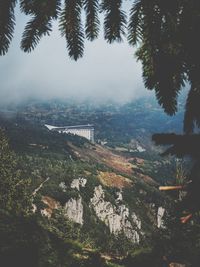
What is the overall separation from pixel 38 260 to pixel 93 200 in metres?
167

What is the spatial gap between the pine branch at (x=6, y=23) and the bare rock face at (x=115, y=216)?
171 m

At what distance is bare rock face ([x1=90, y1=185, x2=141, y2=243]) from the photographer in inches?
6875

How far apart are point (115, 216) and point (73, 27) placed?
18103 centimetres

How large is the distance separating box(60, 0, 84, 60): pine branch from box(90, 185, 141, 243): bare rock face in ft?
560

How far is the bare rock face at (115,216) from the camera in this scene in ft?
573

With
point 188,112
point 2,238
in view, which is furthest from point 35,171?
point 188,112

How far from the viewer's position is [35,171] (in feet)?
591

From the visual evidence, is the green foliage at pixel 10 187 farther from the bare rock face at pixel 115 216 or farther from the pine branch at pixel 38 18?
the bare rock face at pixel 115 216

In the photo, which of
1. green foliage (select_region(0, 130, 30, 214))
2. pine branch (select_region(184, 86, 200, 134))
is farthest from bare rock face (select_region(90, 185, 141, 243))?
pine branch (select_region(184, 86, 200, 134))

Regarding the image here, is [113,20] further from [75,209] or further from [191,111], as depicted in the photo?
[75,209]

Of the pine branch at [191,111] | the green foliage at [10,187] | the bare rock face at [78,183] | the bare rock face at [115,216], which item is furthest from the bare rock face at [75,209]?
the pine branch at [191,111]

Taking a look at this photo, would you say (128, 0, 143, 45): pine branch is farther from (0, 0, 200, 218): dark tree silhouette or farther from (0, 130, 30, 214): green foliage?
(0, 130, 30, 214): green foliage

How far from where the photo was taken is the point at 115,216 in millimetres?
179500

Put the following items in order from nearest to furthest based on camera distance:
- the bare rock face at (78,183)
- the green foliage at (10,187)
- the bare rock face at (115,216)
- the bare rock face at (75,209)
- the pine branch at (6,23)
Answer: the pine branch at (6,23), the green foliage at (10,187), the bare rock face at (75,209), the bare rock face at (115,216), the bare rock face at (78,183)
